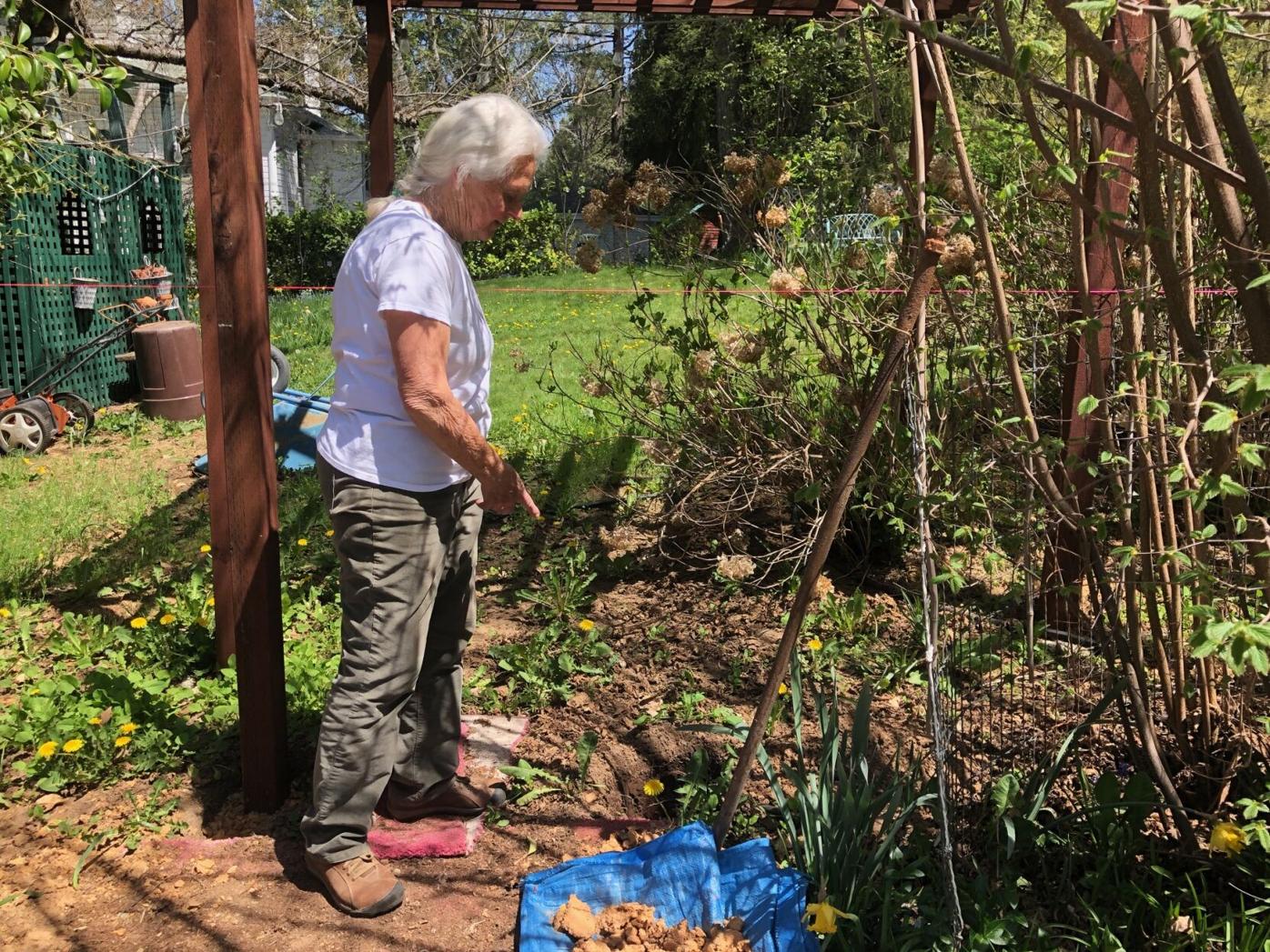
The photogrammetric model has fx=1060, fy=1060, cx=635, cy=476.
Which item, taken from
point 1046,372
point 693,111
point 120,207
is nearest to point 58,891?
point 1046,372

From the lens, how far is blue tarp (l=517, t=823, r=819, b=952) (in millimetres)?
2326

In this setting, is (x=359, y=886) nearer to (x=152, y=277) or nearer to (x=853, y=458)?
(x=853, y=458)

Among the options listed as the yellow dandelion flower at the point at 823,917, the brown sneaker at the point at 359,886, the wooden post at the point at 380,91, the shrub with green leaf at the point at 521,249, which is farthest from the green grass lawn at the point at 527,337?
the yellow dandelion flower at the point at 823,917

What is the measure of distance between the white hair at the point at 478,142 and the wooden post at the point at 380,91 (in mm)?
2560

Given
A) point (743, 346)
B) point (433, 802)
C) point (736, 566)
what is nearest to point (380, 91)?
point (743, 346)

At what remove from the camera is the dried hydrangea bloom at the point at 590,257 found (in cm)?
437

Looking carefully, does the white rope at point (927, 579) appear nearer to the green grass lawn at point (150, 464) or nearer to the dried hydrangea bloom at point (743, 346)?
the dried hydrangea bloom at point (743, 346)

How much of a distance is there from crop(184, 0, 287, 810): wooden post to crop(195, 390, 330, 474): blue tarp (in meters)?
3.14

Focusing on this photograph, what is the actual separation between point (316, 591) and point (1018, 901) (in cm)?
289

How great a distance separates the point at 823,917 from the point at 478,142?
73.7 inches

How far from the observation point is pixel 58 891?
267cm

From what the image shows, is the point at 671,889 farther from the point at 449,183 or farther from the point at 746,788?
the point at 449,183

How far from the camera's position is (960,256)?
10.1ft

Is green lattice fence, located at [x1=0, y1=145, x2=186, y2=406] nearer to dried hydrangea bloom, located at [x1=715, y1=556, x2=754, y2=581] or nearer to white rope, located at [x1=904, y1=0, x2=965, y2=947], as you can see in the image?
dried hydrangea bloom, located at [x1=715, y1=556, x2=754, y2=581]
